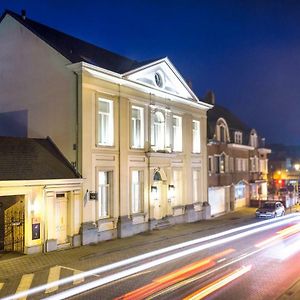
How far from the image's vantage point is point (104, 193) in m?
21.0

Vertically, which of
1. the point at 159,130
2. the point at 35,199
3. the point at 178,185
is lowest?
the point at 35,199

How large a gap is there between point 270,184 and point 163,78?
39.5 meters

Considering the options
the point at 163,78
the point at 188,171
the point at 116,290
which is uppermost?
the point at 163,78

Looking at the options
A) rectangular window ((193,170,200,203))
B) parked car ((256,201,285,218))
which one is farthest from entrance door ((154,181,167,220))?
parked car ((256,201,285,218))

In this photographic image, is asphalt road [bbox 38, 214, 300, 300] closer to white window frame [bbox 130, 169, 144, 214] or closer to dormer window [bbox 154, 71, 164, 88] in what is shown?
white window frame [bbox 130, 169, 144, 214]

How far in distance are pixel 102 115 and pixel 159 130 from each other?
518cm

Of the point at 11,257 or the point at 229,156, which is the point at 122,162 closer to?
the point at 11,257

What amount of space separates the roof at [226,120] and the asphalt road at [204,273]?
14774 mm

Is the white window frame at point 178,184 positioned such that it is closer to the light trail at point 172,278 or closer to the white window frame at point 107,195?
the white window frame at point 107,195

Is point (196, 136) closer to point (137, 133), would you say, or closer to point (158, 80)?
point (158, 80)

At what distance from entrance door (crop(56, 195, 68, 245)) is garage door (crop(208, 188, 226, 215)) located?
1635 centimetres

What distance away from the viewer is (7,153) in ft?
57.2

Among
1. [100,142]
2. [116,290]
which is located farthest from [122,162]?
[116,290]

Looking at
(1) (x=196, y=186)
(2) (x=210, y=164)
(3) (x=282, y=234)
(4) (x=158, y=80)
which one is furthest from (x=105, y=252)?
(2) (x=210, y=164)
